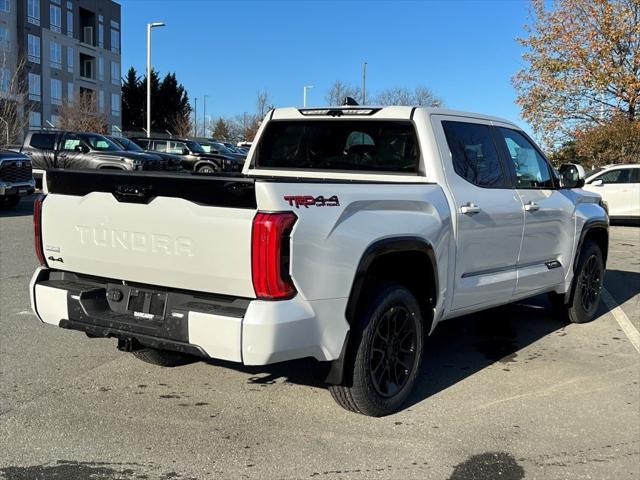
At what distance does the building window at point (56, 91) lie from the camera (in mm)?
55191

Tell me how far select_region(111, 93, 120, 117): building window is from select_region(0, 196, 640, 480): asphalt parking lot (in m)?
61.8

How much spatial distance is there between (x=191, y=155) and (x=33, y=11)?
35.7 metres

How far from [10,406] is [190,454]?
1358 mm

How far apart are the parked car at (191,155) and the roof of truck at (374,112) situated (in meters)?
17.1

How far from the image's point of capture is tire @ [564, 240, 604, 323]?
630 cm

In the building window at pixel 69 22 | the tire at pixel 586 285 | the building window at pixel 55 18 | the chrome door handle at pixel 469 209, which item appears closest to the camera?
the chrome door handle at pixel 469 209

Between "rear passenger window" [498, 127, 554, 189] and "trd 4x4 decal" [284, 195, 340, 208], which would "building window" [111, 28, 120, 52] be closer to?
"rear passenger window" [498, 127, 554, 189]

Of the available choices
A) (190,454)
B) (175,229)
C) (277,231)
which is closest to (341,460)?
(190,454)

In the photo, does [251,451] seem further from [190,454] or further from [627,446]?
[627,446]

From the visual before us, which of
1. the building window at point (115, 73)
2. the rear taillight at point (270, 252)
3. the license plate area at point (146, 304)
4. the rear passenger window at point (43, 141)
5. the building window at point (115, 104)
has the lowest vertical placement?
the license plate area at point (146, 304)

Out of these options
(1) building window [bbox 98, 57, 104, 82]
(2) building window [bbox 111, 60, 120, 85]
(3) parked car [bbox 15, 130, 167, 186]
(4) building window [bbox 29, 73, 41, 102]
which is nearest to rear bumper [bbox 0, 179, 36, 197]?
(3) parked car [bbox 15, 130, 167, 186]

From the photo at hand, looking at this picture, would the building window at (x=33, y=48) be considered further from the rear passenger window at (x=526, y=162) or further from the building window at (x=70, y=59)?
the rear passenger window at (x=526, y=162)

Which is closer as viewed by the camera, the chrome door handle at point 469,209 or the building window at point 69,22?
the chrome door handle at point 469,209

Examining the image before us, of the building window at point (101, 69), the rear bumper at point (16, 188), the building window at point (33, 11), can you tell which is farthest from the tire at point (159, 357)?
the building window at point (101, 69)
